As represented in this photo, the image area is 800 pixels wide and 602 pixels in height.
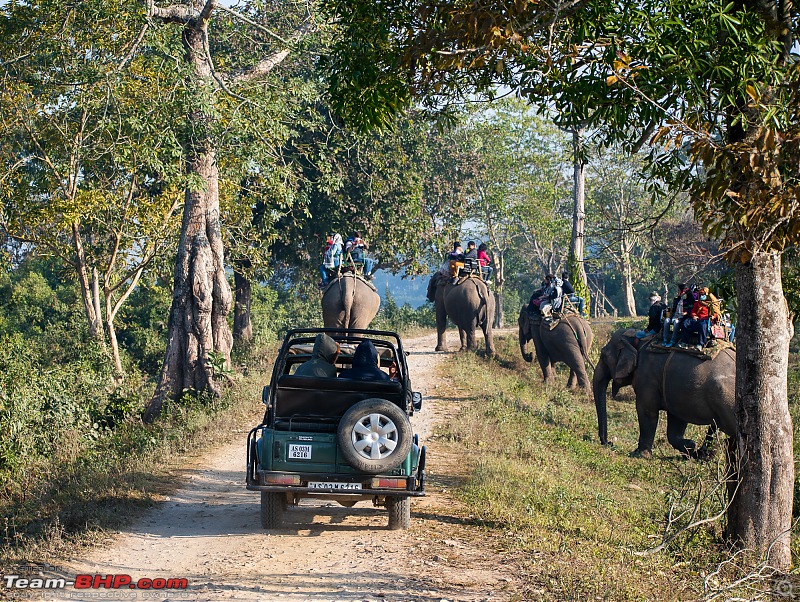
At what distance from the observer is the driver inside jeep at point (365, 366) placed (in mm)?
9016

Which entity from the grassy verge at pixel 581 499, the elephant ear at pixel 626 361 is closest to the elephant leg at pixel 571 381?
the grassy verge at pixel 581 499

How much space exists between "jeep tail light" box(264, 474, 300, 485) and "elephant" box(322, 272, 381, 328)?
11888 millimetres

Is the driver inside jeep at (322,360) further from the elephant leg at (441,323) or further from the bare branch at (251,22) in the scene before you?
the elephant leg at (441,323)

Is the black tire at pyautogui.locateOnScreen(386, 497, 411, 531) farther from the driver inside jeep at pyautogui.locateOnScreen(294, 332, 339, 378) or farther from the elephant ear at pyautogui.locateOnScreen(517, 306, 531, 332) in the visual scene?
the elephant ear at pyautogui.locateOnScreen(517, 306, 531, 332)

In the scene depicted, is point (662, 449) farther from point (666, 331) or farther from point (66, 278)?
point (66, 278)

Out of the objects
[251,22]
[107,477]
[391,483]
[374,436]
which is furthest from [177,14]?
[391,483]

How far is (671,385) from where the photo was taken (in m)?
14.3

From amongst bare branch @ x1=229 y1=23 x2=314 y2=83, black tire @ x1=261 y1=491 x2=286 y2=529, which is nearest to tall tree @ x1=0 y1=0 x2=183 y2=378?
bare branch @ x1=229 y1=23 x2=314 y2=83

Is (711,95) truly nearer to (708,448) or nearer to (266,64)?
(708,448)

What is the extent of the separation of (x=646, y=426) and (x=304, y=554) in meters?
8.72

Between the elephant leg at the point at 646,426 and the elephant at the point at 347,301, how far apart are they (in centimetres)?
711

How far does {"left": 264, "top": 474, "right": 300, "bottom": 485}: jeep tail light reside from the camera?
8180mm

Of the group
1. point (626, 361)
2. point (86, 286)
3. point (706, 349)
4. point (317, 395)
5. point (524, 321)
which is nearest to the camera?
point (317, 395)

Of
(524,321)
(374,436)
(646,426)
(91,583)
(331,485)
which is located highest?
(524,321)
